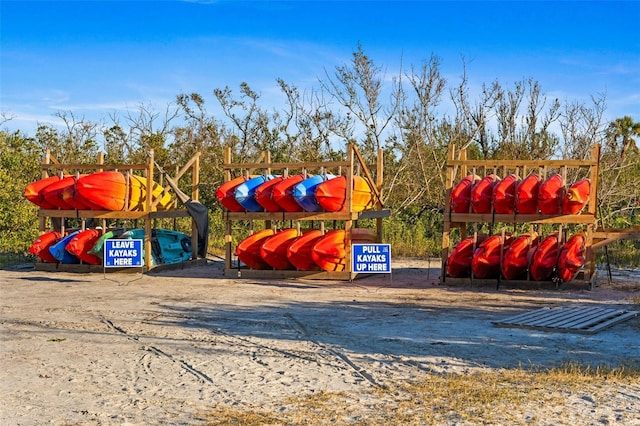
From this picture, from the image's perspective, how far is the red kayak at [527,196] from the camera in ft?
47.8

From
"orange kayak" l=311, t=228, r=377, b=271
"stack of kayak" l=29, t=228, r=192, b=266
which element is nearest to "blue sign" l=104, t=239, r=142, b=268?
"stack of kayak" l=29, t=228, r=192, b=266

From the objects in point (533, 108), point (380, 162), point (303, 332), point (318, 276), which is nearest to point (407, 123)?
point (533, 108)

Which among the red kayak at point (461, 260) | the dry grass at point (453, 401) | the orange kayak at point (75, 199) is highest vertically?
the orange kayak at point (75, 199)

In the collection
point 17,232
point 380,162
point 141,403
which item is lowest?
point 141,403

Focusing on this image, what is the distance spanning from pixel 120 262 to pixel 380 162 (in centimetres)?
584

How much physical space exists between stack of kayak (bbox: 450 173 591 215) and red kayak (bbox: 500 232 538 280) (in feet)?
2.05

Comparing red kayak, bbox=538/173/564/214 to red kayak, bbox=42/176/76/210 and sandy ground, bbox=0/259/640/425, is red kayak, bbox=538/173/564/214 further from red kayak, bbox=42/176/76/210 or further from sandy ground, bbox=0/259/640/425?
red kayak, bbox=42/176/76/210

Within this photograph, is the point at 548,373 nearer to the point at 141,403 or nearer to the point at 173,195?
the point at 141,403

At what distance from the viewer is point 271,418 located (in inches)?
232

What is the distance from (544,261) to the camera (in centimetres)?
1439

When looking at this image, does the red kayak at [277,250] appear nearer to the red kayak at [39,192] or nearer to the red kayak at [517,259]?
the red kayak at [517,259]

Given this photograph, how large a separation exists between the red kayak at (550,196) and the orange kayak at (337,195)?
12.1ft

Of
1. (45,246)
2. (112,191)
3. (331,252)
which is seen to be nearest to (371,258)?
(331,252)

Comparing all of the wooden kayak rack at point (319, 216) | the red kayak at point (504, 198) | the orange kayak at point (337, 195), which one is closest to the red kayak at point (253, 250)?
the wooden kayak rack at point (319, 216)
